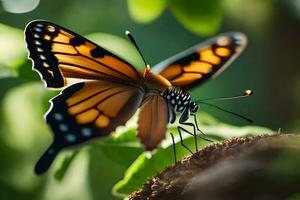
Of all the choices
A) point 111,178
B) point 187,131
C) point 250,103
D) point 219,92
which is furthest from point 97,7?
point 187,131

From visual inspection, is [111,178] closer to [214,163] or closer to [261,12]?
[214,163]

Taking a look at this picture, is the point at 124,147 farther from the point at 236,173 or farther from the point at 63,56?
the point at 236,173

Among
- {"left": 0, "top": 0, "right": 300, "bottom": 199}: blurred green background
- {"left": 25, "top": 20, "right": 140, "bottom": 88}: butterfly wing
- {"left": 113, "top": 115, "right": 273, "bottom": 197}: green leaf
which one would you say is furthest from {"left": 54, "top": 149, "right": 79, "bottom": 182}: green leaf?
{"left": 25, "top": 20, "right": 140, "bottom": 88}: butterfly wing

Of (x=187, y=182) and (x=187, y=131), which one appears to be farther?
(x=187, y=131)

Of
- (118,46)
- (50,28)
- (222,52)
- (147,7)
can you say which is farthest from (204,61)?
(118,46)

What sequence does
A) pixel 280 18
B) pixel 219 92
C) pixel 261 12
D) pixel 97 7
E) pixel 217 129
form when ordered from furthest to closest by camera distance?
pixel 280 18 → pixel 261 12 → pixel 219 92 → pixel 97 7 → pixel 217 129

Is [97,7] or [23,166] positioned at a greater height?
[97,7]

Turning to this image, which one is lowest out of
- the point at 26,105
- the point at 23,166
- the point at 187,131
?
the point at 23,166

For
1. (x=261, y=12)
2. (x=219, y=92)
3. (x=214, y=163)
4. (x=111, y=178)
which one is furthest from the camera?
(x=261, y=12)
